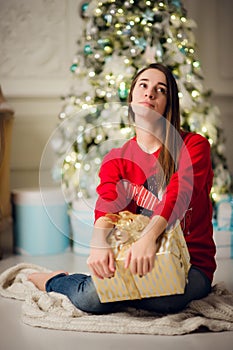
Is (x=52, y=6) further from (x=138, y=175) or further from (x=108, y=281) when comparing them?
(x=108, y=281)

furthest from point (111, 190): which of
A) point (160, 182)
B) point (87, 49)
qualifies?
point (87, 49)

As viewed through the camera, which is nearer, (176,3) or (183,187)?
(183,187)

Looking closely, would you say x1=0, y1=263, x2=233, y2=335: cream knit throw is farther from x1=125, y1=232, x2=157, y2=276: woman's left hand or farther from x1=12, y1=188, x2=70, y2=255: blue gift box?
x1=12, y1=188, x2=70, y2=255: blue gift box

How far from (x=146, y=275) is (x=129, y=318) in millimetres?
190

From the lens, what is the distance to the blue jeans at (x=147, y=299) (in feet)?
4.70

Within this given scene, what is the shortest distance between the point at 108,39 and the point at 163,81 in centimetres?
100

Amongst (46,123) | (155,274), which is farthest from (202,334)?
(46,123)

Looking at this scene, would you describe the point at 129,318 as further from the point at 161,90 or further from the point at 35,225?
the point at 35,225

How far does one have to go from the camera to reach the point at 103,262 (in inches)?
51.3

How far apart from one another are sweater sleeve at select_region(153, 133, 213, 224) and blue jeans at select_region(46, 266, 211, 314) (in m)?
0.21

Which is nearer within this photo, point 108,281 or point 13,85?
point 108,281

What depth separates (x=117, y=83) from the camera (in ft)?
7.80

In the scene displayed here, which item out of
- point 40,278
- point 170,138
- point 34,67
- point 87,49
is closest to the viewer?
point 170,138

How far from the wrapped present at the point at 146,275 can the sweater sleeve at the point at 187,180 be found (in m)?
0.04
